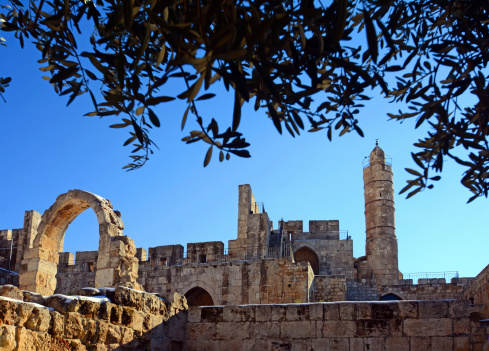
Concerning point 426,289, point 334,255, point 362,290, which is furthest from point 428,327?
point 334,255

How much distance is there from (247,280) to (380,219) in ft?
41.5

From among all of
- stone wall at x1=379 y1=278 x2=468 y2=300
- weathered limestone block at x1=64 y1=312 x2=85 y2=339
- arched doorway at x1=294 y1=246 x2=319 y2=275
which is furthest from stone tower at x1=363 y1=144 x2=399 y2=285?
weathered limestone block at x1=64 y1=312 x2=85 y2=339

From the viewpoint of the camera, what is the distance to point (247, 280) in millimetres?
22297

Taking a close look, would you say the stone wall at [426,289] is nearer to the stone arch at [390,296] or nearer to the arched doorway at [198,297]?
the stone arch at [390,296]

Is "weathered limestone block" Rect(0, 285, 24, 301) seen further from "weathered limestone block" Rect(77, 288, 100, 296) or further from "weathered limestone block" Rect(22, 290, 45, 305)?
"weathered limestone block" Rect(77, 288, 100, 296)

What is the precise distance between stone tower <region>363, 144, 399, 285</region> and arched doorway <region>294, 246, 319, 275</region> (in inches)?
119

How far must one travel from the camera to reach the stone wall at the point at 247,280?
21.6m

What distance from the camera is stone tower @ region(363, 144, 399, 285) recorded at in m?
31.2

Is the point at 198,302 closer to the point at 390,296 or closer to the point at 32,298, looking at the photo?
the point at 390,296

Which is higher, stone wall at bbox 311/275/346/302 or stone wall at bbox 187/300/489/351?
stone wall at bbox 311/275/346/302

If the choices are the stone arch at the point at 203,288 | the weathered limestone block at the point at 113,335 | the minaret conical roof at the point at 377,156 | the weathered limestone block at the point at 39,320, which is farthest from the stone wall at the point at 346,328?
the minaret conical roof at the point at 377,156

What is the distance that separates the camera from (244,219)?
26.2 metres

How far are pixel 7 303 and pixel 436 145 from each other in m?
3.74

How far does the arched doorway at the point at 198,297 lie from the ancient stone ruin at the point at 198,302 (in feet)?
0.19
